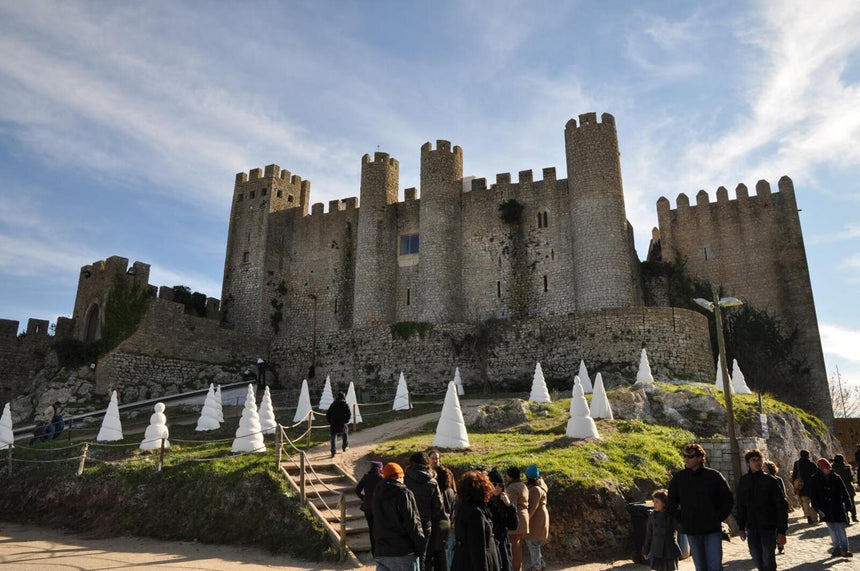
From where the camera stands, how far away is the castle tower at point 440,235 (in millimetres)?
35000

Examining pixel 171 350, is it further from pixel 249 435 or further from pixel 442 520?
pixel 442 520

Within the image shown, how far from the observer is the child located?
336 inches

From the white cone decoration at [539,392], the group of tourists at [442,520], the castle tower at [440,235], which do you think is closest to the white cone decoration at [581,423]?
the white cone decoration at [539,392]

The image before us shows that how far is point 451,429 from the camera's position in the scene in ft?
46.3

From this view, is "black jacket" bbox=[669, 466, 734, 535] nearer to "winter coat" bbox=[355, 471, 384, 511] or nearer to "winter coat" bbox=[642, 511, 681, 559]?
"winter coat" bbox=[642, 511, 681, 559]

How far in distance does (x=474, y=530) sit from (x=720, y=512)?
10.2 ft

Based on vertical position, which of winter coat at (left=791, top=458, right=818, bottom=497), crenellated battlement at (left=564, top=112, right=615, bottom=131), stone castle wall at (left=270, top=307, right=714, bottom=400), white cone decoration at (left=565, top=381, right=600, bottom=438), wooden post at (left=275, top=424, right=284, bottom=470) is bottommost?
winter coat at (left=791, top=458, right=818, bottom=497)

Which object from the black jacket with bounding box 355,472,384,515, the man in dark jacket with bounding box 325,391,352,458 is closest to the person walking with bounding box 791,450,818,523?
the black jacket with bounding box 355,472,384,515

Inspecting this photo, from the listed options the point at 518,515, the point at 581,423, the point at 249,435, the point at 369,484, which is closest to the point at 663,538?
the point at 518,515

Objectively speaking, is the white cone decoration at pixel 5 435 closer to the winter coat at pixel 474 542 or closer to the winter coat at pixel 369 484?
the winter coat at pixel 369 484

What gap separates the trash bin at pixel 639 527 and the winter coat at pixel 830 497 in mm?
2535

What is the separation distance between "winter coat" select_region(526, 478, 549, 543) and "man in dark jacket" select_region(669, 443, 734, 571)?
73.6 inches

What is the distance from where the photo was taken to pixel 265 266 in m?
41.4

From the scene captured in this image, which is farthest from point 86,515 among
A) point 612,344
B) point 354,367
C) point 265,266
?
point 265,266
